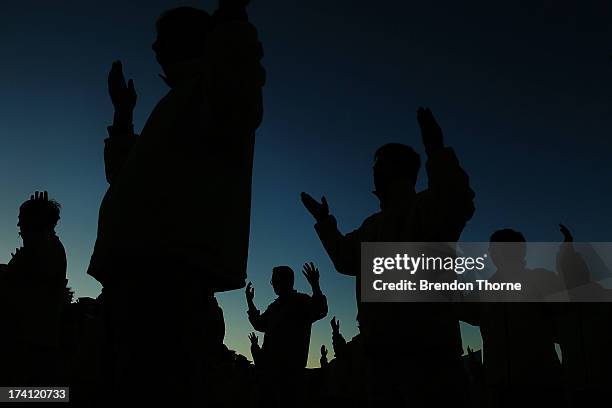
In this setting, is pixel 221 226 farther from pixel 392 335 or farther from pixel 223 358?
pixel 223 358

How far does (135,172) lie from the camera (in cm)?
204

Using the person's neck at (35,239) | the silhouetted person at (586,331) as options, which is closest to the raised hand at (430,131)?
the silhouetted person at (586,331)

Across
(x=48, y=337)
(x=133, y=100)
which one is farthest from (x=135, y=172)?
(x=48, y=337)

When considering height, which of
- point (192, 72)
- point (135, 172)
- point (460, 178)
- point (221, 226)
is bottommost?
point (221, 226)

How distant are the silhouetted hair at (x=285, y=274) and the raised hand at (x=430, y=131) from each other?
17.6 ft

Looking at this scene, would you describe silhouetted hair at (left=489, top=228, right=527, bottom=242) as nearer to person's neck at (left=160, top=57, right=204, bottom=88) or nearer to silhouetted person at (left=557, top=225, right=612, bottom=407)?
silhouetted person at (left=557, top=225, right=612, bottom=407)

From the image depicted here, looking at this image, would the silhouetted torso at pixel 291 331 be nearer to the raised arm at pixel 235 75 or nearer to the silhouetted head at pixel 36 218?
the silhouetted head at pixel 36 218

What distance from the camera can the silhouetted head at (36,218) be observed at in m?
4.58

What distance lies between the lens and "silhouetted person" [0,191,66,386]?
452 cm

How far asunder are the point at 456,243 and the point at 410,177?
773 mm

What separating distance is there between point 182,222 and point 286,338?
5911 millimetres

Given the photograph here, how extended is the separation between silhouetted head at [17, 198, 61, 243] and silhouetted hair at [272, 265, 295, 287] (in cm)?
394

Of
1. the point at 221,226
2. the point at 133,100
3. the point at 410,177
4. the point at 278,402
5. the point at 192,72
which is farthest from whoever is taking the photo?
the point at 278,402

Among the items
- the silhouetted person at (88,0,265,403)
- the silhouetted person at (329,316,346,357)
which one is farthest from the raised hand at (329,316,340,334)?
the silhouetted person at (88,0,265,403)
